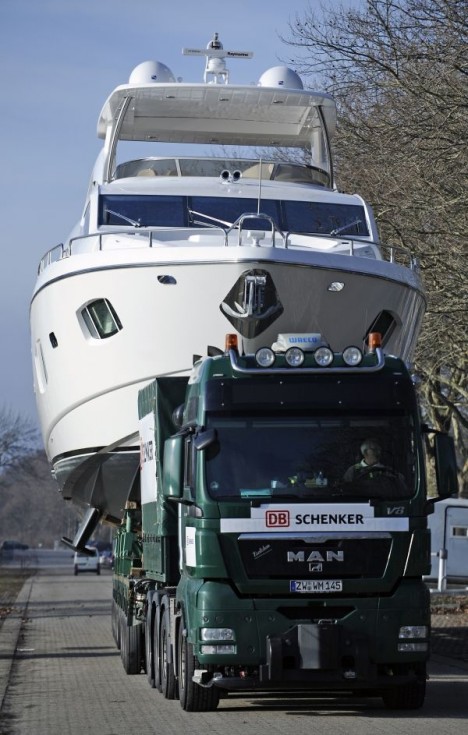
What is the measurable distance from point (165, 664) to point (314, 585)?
7.41 ft

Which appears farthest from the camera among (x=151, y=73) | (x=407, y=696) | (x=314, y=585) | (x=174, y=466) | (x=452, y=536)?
(x=452, y=536)

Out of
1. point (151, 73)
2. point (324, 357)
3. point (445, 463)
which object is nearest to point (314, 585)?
point (445, 463)

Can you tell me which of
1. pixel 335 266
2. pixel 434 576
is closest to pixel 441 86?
pixel 335 266

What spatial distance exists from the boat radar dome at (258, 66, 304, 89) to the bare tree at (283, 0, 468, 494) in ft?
4.93

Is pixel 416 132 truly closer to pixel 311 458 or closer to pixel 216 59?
pixel 216 59

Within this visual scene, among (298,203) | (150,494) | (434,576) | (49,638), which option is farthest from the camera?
(434,576)

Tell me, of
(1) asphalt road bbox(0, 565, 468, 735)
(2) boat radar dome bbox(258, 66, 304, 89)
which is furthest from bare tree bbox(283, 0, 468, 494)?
(1) asphalt road bbox(0, 565, 468, 735)

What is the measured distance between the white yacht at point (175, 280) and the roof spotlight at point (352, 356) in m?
2.59

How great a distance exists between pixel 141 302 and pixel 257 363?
3508 mm

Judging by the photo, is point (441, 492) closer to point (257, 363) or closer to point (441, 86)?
point (257, 363)

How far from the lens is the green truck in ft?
34.4

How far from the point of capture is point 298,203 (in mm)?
16078

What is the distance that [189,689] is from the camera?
436 inches

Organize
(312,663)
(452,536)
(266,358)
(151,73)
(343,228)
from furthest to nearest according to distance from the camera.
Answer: (452,536), (151,73), (343,228), (266,358), (312,663)
